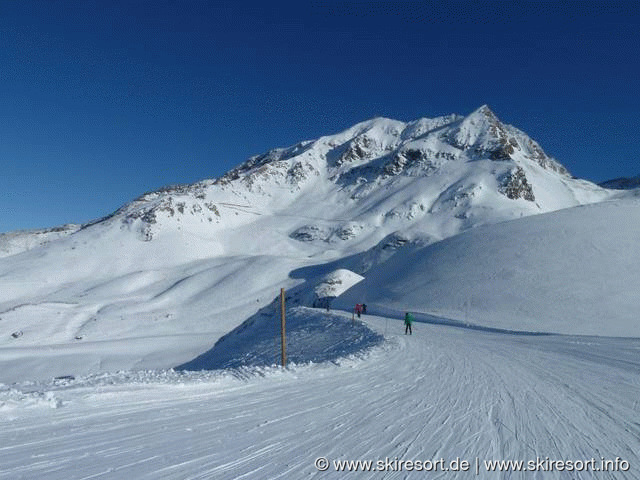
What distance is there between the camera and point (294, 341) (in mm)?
25750

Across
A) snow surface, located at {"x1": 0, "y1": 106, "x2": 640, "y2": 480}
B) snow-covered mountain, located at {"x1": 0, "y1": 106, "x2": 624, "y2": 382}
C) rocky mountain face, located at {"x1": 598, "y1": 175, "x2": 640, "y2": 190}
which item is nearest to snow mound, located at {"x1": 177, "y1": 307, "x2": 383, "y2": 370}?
snow surface, located at {"x1": 0, "y1": 106, "x2": 640, "y2": 480}

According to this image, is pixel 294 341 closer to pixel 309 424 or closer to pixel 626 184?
pixel 309 424

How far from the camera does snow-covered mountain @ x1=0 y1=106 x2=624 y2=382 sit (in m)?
61.3

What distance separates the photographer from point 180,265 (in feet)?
354

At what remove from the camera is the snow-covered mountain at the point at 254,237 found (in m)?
61.3

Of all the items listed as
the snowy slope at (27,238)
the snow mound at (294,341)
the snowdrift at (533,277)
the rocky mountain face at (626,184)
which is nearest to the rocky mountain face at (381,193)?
the snowy slope at (27,238)

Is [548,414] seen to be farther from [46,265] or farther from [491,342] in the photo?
[46,265]

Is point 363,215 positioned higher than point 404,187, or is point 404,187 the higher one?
point 404,187

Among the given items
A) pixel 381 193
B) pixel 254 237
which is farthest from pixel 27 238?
pixel 381 193

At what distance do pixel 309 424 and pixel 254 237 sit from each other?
4899 inches

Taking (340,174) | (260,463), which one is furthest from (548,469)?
(340,174)

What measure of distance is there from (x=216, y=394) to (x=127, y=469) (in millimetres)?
3609

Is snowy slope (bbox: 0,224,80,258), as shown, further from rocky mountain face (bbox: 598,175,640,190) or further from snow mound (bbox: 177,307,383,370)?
rocky mountain face (bbox: 598,175,640,190)

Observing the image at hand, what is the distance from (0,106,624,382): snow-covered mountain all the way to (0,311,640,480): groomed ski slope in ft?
109
